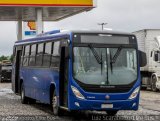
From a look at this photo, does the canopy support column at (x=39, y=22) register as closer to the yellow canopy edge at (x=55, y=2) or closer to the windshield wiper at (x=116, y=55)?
the yellow canopy edge at (x=55, y=2)

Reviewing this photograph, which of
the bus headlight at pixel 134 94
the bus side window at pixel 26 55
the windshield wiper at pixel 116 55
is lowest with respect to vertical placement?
the bus headlight at pixel 134 94

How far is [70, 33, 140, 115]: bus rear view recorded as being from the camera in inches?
610

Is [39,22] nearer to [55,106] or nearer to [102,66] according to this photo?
[55,106]

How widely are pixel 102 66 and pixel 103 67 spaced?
0.13ft

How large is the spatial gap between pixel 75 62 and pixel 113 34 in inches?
57.2

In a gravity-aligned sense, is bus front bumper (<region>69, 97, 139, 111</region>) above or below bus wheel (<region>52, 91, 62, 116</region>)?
above

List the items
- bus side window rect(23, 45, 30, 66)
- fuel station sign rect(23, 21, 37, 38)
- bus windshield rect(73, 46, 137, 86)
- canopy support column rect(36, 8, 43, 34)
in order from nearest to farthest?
1. bus windshield rect(73, 46, 137, 86)
2. bus side window rect(23, 45, 30, 66)
3. canopy support column rect(36, 8, 43, 34)
4. fuel station sign rect(23, 21, 37, 38)

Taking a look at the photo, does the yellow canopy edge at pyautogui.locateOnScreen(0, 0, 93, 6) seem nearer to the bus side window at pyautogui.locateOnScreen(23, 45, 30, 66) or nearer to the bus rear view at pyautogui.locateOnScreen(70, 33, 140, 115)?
the bus side window at pyautogui.locateOnScreen(23, 45, 30, 66)

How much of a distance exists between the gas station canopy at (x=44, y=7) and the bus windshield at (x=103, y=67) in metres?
22.3

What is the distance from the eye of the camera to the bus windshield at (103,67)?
1570 centimetres

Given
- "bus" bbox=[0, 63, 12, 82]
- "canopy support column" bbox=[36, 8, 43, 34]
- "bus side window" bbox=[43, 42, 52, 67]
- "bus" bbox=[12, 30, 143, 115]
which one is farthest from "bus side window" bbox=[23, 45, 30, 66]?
"bus" bbox=[0, 63, 12, 82]

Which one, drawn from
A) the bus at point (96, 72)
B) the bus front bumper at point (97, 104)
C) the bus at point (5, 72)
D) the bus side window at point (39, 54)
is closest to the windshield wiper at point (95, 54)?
the bus at point (96, 72)

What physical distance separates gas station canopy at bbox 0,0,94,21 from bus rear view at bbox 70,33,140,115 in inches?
872

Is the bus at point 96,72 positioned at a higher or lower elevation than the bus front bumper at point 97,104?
higher
